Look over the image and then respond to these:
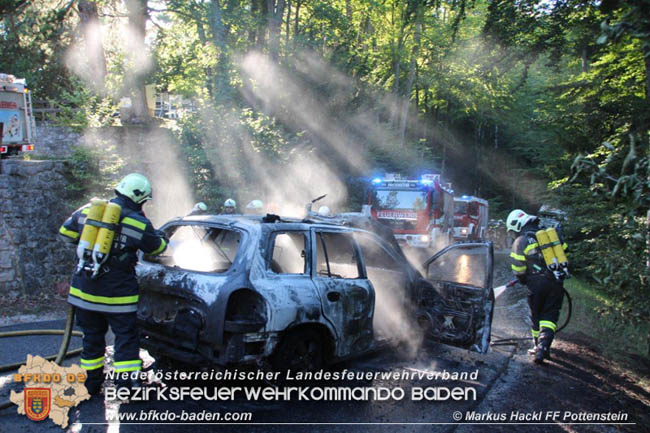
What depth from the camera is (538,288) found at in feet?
20.7

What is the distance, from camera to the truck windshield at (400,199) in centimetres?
1519

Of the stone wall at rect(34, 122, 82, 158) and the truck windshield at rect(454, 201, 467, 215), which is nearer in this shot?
the stone wall at rect(34, 122, 82, 158)

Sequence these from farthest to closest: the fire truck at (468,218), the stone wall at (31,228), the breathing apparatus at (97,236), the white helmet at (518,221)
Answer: the fire truck at (468,218) < the stone wall at (31,228) < the white helmet at (518,221) < the breathing apparatus at (97,236)

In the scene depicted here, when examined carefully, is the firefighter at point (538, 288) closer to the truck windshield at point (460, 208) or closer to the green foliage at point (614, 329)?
the green foliage at point (614, 329)

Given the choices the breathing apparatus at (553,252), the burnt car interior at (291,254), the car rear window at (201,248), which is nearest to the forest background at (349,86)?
the breathing apparatus at (553,252)

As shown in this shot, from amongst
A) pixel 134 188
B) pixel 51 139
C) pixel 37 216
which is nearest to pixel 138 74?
pixel 51 139

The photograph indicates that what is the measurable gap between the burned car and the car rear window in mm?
11

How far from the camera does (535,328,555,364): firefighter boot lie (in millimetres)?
6090

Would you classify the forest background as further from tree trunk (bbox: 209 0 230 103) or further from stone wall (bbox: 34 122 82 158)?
stone wall (bbox: 34 122 82 158)

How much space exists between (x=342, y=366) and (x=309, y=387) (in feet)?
2.40

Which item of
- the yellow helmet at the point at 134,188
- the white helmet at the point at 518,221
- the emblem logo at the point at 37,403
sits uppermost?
the yellow helmet at the point at 134,188

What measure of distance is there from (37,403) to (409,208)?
12.5 m

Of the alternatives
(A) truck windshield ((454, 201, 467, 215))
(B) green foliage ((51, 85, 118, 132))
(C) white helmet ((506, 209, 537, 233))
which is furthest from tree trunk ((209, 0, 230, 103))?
(A) truck windshield ((454, 201, 467, 215))

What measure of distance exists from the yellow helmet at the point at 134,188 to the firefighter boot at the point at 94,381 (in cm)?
158
